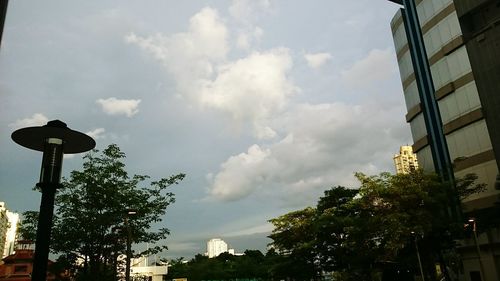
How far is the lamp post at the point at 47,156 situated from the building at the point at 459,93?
3324 centimetres

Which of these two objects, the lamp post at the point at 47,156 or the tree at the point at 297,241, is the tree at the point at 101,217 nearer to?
the lamp post at the point at 47,156

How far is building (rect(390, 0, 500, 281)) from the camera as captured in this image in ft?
117

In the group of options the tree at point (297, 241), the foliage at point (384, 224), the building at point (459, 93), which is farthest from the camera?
the tree at point (297, 241)

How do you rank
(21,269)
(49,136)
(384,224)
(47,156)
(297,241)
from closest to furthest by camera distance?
(47,156)
(49,136)
(384,224)
(297,241)
(21,269)

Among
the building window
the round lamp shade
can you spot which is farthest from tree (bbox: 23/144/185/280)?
the building window

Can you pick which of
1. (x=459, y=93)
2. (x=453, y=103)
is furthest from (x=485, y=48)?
(x=453, y=103)

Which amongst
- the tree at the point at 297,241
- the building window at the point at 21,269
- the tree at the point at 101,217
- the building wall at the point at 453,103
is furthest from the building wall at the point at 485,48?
the building window at the point at 21,269

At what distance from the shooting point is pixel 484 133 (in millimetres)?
36625

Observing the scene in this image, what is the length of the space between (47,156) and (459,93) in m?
40.9

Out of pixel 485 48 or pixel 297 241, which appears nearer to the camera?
pixel 485 48

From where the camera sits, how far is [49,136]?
289 inches

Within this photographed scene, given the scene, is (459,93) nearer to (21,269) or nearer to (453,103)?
(453,103)

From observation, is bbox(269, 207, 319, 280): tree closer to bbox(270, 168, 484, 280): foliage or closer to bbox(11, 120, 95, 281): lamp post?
bbox(270, 168, 484, 280): foliage

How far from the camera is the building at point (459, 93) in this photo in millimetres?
35812
